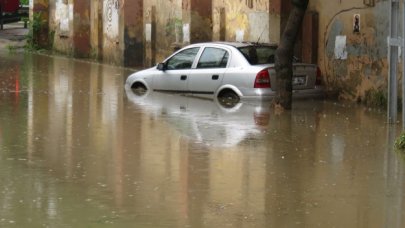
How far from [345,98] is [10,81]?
8496 millimetres

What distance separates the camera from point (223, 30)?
2439 centimetres

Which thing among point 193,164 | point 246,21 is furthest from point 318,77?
point 193,164

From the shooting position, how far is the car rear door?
1881cm

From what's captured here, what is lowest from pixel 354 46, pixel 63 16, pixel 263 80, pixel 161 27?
pixel 263 80

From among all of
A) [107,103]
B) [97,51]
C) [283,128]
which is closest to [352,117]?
[283,128]

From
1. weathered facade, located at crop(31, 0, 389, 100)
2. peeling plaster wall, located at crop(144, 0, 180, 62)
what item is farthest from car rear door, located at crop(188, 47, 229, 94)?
peeling plaster wall, located at crop(144, 0, 180, 62)

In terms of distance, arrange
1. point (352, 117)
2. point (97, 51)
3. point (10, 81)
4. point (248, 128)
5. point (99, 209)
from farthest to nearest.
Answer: point (97, 51), point (10, 81), point (352, 117), point (248, 128), point (99, 209)

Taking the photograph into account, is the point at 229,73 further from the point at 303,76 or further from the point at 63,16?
the point at 63,16

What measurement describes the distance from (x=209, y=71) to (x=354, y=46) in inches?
122

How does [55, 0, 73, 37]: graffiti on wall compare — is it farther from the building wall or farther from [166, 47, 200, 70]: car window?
[166, 47, 200, 70]: car window

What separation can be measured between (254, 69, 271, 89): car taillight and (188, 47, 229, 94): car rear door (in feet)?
3.30

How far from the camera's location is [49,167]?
442 inches

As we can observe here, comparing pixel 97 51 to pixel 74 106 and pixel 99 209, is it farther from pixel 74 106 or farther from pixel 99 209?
pixel 99 209

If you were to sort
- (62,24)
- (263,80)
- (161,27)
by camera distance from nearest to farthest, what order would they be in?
(263,80) < (161,27) < (62,24)
